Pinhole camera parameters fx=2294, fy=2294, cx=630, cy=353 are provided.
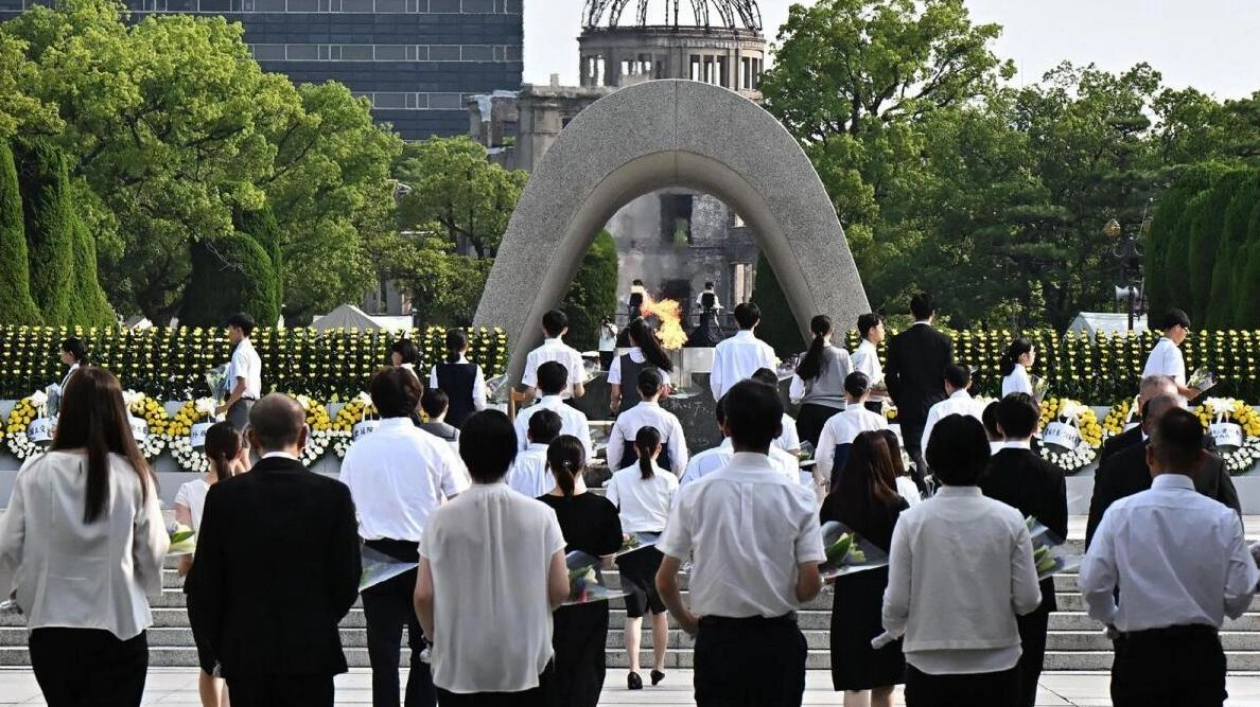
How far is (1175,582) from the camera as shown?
731cm

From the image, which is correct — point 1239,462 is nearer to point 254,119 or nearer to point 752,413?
point 752,413

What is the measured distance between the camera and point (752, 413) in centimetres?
738

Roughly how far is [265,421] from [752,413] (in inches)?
61.1

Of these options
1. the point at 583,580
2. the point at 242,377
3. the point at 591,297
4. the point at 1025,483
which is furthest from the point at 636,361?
the point at 591,297

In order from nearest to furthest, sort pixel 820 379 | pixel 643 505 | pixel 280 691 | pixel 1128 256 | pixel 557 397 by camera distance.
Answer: pixel 280 691, pixel 643 505, pixel 557 397, pixel 820 379, pixel 1128 256

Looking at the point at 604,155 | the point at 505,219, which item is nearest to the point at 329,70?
the point at 505,219

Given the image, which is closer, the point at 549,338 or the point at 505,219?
the point at 549,338

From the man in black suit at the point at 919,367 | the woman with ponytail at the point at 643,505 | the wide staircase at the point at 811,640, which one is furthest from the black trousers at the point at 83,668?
the man in black suit at the point at 919,367

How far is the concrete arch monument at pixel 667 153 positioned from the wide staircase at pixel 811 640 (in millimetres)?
8226

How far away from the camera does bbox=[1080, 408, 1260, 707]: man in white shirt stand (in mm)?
7316

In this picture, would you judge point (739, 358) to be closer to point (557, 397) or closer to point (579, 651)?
point (557, 397)

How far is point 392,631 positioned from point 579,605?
0.81 metres

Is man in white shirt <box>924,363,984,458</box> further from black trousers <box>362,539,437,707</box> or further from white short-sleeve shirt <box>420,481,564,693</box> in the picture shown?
white short-sleeve shirt <box>420,481,564,693</box>

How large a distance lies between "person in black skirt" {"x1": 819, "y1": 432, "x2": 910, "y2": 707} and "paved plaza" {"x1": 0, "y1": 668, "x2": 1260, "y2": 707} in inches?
95.2
